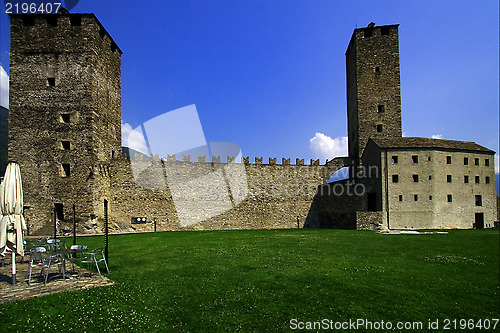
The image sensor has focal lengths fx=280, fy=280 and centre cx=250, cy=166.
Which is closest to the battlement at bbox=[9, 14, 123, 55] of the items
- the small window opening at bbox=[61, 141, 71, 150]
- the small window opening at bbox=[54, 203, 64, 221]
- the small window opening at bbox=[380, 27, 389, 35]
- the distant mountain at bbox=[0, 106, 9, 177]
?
the small window opening at bbox=[61, 141, 71, 150]

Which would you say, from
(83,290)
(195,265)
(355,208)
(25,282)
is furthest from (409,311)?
(355,208)

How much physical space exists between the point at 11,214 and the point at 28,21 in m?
23.4

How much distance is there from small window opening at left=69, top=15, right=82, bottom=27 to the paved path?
21807mm

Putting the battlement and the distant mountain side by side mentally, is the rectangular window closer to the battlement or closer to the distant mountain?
the battlement

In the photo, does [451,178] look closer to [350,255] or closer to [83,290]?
[350,255]

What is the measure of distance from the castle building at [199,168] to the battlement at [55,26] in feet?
0.27

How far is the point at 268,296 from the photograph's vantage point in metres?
6.74

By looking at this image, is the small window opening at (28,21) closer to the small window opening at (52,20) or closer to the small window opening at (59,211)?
the small window opening at (52,20)

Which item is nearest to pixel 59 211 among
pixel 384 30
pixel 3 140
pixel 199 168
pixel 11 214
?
pixel 199 168

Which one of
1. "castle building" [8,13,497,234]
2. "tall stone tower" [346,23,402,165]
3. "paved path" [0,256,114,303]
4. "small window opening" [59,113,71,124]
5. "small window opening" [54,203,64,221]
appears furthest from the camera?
"tall stone tower" [346,23,402,165]

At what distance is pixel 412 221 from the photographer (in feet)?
82.5

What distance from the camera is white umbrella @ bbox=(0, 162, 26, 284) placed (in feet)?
26.4

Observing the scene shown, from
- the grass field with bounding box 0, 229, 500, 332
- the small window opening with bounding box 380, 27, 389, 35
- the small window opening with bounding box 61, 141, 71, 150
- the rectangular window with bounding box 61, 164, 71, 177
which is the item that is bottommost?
the grass field with bounding box 0, 229, 500, 332

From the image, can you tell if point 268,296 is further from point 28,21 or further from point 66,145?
point 28,21
